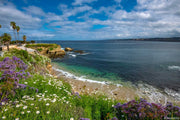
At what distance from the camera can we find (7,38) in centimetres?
4188

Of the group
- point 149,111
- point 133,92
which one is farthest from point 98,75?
point 149,111

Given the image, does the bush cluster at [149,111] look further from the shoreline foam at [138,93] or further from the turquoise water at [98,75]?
the turquoise water at [98,75]

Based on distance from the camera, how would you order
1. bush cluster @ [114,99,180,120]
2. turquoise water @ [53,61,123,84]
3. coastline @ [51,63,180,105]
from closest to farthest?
bush cluster @ [114,99,180,120] → coastline @ [51,63,180,105] → turquoise water @ [53,61,123,84]

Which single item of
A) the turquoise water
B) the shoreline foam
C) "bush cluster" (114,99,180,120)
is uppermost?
"bush cluster" (114,99,180,120)

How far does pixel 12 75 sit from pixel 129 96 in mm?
13508

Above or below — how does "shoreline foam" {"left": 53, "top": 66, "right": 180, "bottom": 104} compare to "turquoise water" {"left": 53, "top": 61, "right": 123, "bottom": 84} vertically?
below

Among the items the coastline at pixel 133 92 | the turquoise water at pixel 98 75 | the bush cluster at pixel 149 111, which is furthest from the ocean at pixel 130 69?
the bush cluster at pixel 149 111

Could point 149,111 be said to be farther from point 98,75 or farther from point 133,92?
point 98,75

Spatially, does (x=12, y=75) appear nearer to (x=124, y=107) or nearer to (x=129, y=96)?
(x=124, y=107)

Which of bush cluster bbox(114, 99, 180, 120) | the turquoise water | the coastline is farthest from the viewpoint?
the turquoise water

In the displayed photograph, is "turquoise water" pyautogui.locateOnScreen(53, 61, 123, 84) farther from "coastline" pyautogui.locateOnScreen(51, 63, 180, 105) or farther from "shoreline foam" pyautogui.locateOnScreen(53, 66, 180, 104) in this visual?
"shoreline foam" pyautogui.locateOnScreen(53, 66, 180, 104)

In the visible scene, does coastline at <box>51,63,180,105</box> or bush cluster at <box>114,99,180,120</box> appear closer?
bush cluster at <box>114,99,180,120</box>

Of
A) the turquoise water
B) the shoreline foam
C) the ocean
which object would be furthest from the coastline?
the turquoise water

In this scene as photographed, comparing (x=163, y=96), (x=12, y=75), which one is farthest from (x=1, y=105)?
(x=163, y=96)
